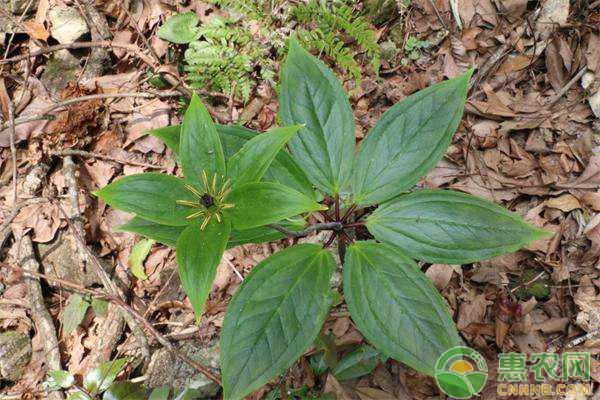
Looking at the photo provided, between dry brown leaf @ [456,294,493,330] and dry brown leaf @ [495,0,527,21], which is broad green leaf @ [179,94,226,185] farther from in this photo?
dry brown leaf @ [495,0,527,21]

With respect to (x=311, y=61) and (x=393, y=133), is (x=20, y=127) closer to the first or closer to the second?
(x=311, y=61)

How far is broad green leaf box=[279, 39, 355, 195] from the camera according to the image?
5.50ft

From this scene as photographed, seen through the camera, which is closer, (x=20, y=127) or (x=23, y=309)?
(x=23, y=309)

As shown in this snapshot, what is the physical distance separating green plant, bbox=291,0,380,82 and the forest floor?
117 mm

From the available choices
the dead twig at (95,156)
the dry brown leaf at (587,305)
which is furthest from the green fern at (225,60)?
the dry brown leaf at (587,305)

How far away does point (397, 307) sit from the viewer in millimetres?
1445

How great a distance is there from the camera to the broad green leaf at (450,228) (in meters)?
1.44

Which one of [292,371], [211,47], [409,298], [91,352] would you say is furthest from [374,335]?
[211,47]

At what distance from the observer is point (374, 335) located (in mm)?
1440

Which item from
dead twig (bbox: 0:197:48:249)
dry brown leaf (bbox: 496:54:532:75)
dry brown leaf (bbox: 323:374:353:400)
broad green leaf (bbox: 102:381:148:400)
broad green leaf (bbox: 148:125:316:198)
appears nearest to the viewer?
broad green leaf (bbox: 148:125:316:198)

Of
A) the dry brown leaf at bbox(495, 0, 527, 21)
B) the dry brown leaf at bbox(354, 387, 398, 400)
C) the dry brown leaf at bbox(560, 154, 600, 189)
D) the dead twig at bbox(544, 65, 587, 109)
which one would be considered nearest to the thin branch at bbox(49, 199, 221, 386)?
the dry brown leaf at bbox(354, 387, 398, 400)

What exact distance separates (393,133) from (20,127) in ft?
7.96

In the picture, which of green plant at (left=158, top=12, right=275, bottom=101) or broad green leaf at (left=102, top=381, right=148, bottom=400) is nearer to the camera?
broad green leaf at (left=102, top=381, right=148, bottom=400)

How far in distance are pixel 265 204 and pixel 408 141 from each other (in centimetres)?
71
